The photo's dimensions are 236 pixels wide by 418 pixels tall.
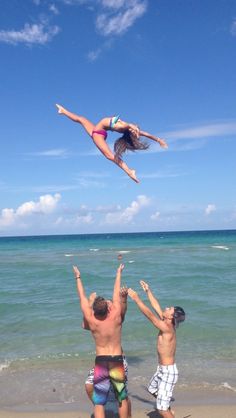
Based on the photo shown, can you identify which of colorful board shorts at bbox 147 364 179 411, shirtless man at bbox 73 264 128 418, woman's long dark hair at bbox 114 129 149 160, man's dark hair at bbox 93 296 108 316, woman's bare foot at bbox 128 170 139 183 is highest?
woman's long dark hair at bbox 114 129 149 160

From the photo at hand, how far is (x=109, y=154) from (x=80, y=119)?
743 millimetres

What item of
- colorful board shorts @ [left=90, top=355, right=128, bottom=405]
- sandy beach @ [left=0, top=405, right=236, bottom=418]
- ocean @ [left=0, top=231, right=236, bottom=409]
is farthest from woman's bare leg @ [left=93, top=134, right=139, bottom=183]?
ocean @ [left=0, top=231, right=236, bottom=409]

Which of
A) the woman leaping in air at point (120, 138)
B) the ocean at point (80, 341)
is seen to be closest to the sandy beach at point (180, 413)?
the ocean at point (80, 341)

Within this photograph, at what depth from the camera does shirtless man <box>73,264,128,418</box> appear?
6.11 meters

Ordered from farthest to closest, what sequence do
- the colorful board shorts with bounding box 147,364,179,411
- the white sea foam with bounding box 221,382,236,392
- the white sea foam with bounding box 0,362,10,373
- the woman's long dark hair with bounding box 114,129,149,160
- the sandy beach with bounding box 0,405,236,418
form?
the white sea foam with bounding box 0,362,10,373 < the white sea foam with bounding box 221,382,236,392 < the sandy beach with bounding box 0,405,236,418 < the colorful board shorts with bounding box 147,364,179,411 < the woman's long dark hair with bounding box 114,129,149,160

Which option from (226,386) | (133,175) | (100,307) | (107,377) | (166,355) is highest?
(133,175)

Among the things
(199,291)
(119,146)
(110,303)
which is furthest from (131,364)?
(199,291)

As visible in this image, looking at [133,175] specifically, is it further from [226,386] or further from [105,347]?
[226,386]

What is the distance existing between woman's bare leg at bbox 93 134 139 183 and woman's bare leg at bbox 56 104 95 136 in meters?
0.16

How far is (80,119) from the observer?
516 centimetres

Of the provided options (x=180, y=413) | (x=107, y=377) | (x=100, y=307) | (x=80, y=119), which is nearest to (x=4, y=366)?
(x=180, y=413)

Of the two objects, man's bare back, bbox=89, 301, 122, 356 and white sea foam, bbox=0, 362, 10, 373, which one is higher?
man's bare back, bbox=89, 301, 122, 356

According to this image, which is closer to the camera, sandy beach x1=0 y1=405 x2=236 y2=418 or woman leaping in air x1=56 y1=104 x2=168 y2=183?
woman leaping in air x1=56 y1=104 x2=168 y2=183

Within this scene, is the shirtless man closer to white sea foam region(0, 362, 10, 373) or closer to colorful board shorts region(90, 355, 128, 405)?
colorful board shorts region(90, 355, 128, 405)
